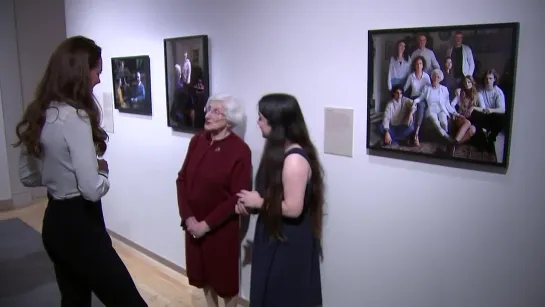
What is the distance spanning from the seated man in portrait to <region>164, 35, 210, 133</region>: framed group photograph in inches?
54.1

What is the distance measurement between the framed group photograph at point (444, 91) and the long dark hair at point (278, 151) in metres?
0.32

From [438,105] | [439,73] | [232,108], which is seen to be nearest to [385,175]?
[438,105]

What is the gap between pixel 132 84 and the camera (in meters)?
3.72

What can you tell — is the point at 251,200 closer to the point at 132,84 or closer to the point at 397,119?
the point at 397,119

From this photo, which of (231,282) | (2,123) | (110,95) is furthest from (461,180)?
(2,123)

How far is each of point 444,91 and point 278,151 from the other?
0.78 m

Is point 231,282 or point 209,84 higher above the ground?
point 209,84

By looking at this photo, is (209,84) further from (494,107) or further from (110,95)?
(494,107)

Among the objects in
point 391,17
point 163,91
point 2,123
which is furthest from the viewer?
point 2,123

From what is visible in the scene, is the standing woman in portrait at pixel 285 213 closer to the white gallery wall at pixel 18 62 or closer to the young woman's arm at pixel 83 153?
the young woman's arm at pixel 83 153

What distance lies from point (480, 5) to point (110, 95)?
333cm

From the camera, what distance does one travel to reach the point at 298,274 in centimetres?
218

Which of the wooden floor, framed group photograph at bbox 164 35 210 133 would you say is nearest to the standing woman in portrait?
framed group photograph at bbox 164 35 210 133

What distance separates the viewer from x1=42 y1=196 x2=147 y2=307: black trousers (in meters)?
1.84
